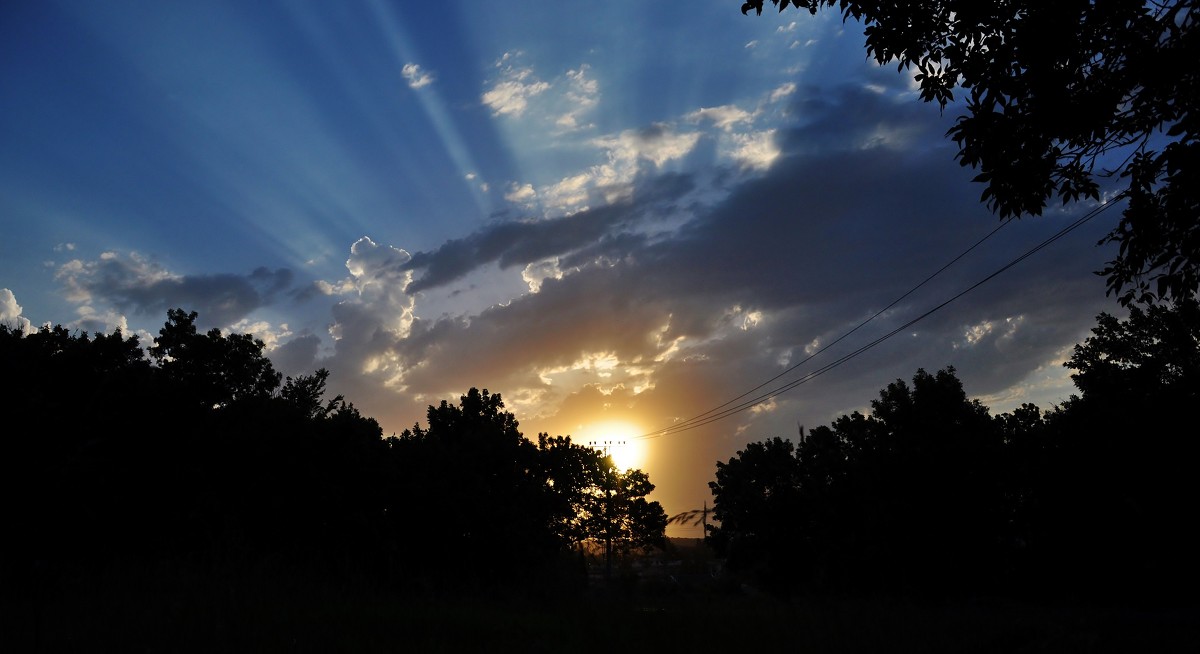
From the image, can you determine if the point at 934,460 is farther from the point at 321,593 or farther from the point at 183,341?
the point at 183,341

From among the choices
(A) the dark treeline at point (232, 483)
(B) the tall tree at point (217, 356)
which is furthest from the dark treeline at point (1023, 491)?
(B) the tall tree at point (217, 356)

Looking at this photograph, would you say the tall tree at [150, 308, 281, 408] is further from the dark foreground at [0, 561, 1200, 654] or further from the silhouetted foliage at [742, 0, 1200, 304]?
the silhouetted foliage at [742, 0, 1200, 304]

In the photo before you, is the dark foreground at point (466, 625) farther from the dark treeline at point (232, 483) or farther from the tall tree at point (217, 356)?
the tall tree at point (217, 356)

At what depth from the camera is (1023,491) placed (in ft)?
86.4

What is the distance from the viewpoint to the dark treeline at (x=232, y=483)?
47.2 ft

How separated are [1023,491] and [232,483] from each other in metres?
27.4

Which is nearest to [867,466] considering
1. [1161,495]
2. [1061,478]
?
[1061,478]

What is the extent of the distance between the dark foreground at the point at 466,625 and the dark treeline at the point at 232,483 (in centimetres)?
49

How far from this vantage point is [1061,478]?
959 inches

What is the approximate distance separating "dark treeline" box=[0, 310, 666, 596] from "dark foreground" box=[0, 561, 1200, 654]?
0.49 meters

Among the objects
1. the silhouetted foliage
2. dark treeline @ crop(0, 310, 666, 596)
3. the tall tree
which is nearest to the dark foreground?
dark treeline @ crop(0, 310, 666, 596)

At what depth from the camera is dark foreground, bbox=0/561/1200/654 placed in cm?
678

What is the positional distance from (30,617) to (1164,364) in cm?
2964

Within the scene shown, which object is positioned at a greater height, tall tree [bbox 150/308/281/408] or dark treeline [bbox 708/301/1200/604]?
tall tree [bbox 150/308/281/408]
